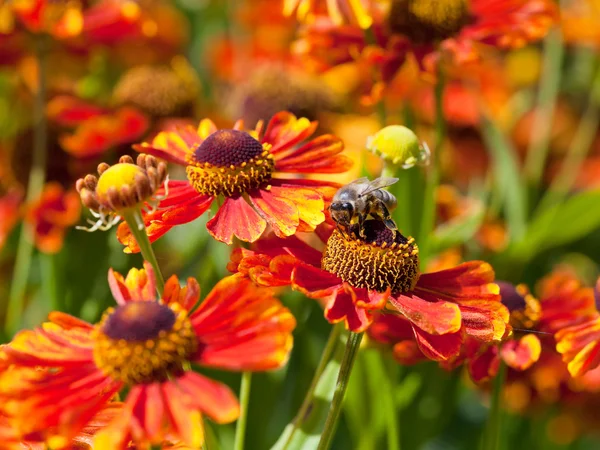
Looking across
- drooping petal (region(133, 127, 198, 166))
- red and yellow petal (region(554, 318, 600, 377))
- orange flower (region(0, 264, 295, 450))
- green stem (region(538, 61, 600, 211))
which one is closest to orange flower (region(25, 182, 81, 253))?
drooping petal (region(133, 127, 198, 166))

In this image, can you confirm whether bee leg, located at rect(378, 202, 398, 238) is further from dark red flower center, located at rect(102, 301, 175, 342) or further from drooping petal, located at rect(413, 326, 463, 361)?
dark red flower center, located at rect(102, 301, 175, 342)

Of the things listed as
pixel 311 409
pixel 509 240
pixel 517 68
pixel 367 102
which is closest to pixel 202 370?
pixel 311 409

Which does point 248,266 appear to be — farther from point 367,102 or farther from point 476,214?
point 476,214

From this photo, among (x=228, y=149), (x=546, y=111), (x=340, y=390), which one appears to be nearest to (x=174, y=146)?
(x=228, y=149)

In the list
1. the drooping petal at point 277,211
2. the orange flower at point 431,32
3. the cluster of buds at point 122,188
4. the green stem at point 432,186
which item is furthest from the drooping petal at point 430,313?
the orange flower at point 431,32

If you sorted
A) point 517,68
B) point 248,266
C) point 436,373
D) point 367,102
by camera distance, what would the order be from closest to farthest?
1. point 248,266
2. point 367,102
3. point 436,373
4. point 517,68
